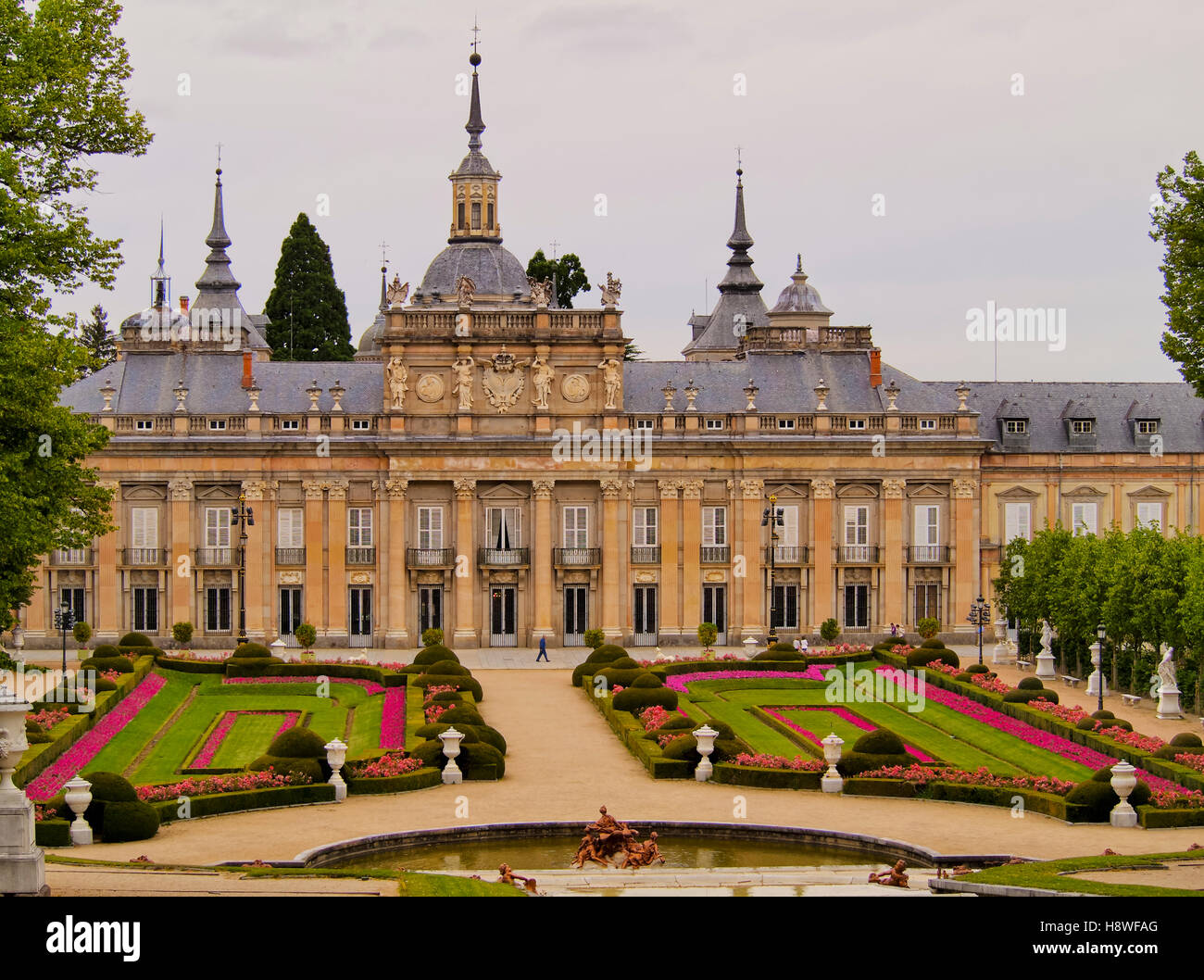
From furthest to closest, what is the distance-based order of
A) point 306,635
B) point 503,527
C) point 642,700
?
point 503,527 < point 306,635 < point 642,700

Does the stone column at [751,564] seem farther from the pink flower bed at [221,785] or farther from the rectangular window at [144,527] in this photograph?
the pink flower bed at [221,785]

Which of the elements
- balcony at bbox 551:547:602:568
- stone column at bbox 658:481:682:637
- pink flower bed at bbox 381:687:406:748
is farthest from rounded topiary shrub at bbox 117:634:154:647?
stone column at bbox 658:481:682:637

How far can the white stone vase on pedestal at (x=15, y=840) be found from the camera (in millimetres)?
27453

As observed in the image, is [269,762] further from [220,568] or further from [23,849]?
[220,568]

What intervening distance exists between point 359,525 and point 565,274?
35486mm

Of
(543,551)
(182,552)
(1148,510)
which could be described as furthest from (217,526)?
(1148,510)

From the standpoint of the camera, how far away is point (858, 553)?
81.1m

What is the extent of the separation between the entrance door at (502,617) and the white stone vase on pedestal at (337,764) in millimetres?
35697

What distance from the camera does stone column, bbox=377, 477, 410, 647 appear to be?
7900 centimetres

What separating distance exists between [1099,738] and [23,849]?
30874mm

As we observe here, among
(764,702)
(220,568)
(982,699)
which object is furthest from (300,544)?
(982,699)

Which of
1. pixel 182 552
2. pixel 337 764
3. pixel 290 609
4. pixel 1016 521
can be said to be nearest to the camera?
pixel 337 764

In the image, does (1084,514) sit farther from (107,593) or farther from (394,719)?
(107,593)
